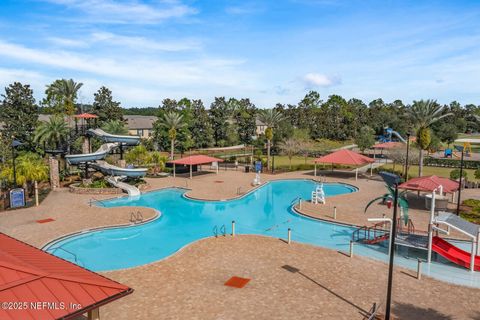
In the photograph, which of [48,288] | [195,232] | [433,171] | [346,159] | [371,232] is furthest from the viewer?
[433,171]

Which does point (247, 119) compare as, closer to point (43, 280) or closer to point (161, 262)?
point (161, 262)

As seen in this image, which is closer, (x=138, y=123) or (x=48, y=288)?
(x=48, y=288)

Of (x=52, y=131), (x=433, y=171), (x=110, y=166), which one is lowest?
A: (x=433, y=171)

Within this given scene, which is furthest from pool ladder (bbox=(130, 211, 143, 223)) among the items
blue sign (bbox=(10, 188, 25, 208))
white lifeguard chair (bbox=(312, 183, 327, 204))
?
white lifeguard chair (bbox=(312, 183, 327, 204))

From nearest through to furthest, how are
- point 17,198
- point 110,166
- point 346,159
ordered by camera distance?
point 17,198 → point 110,166 → point 346,159

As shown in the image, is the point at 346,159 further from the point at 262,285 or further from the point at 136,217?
the point at 262,285

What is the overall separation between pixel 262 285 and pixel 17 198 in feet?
74.4

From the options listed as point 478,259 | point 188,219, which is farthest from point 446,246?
point 188,219

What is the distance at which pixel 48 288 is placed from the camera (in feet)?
25.1

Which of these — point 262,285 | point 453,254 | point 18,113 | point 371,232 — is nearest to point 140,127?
point 18,113

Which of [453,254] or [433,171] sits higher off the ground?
[433,171]

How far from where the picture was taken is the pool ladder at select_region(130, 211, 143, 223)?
25578mm

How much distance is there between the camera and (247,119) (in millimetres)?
79625

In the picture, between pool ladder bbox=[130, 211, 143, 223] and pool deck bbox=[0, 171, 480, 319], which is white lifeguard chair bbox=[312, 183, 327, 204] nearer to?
pool deck bbox=[0, 171, 480, 319]
